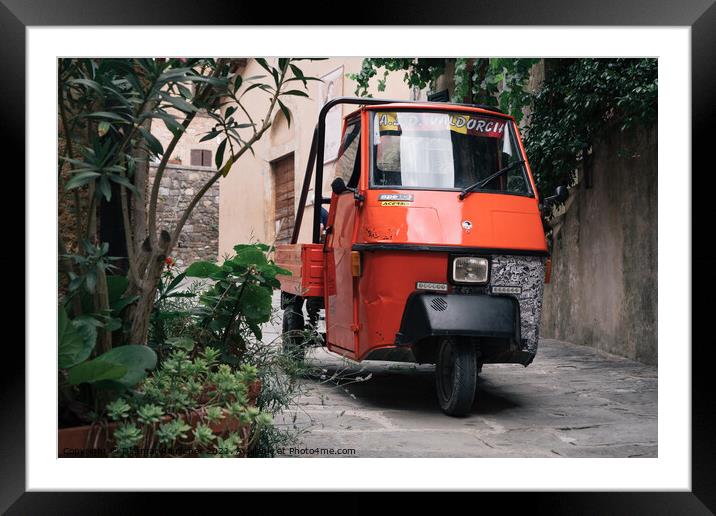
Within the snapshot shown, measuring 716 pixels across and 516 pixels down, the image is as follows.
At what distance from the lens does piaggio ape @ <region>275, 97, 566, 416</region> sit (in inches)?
188

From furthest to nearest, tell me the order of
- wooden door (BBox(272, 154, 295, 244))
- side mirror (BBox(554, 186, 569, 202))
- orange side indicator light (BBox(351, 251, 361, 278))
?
wooden door (BBox(272, 154, 295, 244)) → side mirror (BBox(554, 186, 569, 202)) → orange side indicator light (BBox(351, 251, 361, 278))

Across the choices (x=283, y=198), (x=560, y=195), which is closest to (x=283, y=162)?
(x=283, y=198)

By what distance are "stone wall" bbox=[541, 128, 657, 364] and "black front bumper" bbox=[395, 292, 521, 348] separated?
271cm

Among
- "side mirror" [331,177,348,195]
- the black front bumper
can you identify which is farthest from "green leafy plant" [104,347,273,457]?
"side mirror" [331,177,348,195]

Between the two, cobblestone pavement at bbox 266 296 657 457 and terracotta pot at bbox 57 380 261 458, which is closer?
terracotta pot at bbox 57 380 261 458

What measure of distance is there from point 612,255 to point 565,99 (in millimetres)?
1514

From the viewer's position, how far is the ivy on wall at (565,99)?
6340 millimetres

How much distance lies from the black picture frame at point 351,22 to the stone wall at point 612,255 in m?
4.17

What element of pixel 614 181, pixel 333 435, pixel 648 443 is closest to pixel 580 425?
pixel 648 443

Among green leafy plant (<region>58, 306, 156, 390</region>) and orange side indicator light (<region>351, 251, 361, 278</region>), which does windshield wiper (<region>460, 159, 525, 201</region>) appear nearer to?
orange side indicator light (<region>351, 251, 361, 278</region>)

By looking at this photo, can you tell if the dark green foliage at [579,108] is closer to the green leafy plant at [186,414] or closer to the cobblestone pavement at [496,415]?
the cobblestone pavement at [496,415]

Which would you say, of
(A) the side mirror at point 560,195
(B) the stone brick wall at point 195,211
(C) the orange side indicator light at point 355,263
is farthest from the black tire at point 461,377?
(B) the stone brick wall at point 195,211

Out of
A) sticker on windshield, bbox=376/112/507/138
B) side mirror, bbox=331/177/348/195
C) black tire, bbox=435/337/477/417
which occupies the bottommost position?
black tire, bbox=435/337/477/417

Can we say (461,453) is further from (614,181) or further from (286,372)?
(614,181)
